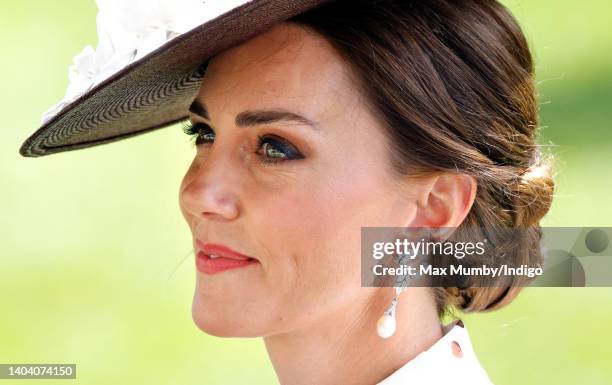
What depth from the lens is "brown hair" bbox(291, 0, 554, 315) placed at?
6.93ft

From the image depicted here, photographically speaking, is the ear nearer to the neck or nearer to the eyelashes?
the neck

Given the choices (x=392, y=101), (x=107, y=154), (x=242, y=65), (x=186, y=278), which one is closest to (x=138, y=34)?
(x=242, y=65)

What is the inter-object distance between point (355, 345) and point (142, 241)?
328 cm

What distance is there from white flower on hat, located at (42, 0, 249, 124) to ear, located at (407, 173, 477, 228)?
0.57 m

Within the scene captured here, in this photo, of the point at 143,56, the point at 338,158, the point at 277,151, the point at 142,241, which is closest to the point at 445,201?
the point at 338,158

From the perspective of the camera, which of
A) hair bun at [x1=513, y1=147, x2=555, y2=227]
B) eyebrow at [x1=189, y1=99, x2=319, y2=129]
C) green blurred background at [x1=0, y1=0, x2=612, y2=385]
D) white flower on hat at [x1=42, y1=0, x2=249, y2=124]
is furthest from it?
green blurred background at [x1=0, y1=0, x2=612, y2=385]

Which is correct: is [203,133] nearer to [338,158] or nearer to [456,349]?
[338,158]

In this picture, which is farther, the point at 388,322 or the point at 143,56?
the point at 388,322

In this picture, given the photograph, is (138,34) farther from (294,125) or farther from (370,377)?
(370,377)

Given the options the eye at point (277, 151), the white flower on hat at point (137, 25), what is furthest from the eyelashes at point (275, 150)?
the white flower on hat at point (137, 25)

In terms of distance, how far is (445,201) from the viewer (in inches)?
87.2

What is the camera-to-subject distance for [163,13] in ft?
6.34

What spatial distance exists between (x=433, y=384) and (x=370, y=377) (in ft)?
0.42

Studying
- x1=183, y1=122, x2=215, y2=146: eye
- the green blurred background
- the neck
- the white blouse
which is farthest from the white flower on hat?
the green blurred background
